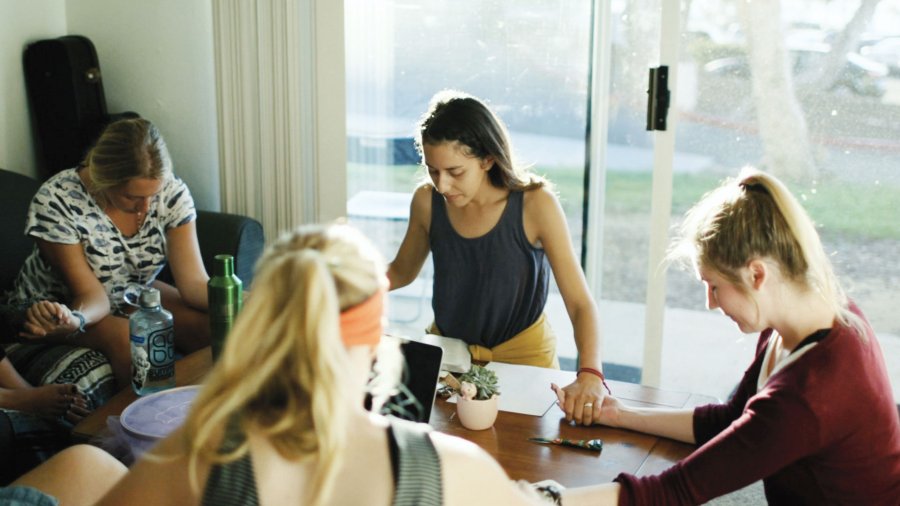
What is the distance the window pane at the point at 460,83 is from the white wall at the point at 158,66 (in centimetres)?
56

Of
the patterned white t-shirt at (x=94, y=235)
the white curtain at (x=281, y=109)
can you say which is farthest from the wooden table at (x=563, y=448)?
the white curtain at (x=281, y=109)

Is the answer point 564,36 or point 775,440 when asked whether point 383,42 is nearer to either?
point 564,36

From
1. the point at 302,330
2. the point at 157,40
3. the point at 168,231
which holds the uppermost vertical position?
the point at 157,40

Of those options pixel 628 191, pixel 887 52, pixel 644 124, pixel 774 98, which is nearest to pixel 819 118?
pixel 774 98

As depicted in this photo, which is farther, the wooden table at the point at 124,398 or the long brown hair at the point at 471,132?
the long brown hair at the point at 471,132

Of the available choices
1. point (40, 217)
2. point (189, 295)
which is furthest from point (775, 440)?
point (40, 217)

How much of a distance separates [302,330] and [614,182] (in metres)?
2.50

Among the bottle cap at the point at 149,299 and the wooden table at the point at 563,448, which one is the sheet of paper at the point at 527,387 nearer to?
the wooden table at the point at 563,448

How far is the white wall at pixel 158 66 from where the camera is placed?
3572 mm

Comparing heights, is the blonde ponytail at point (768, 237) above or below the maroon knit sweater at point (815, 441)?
above

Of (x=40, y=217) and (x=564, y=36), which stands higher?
(x=564, y=36)

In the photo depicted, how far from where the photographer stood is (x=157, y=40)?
11.9ft

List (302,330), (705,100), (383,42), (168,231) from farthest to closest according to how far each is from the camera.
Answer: (383,42)
(705,100)
(168,231)
(302,330)

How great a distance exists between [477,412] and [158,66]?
2.42 meters
